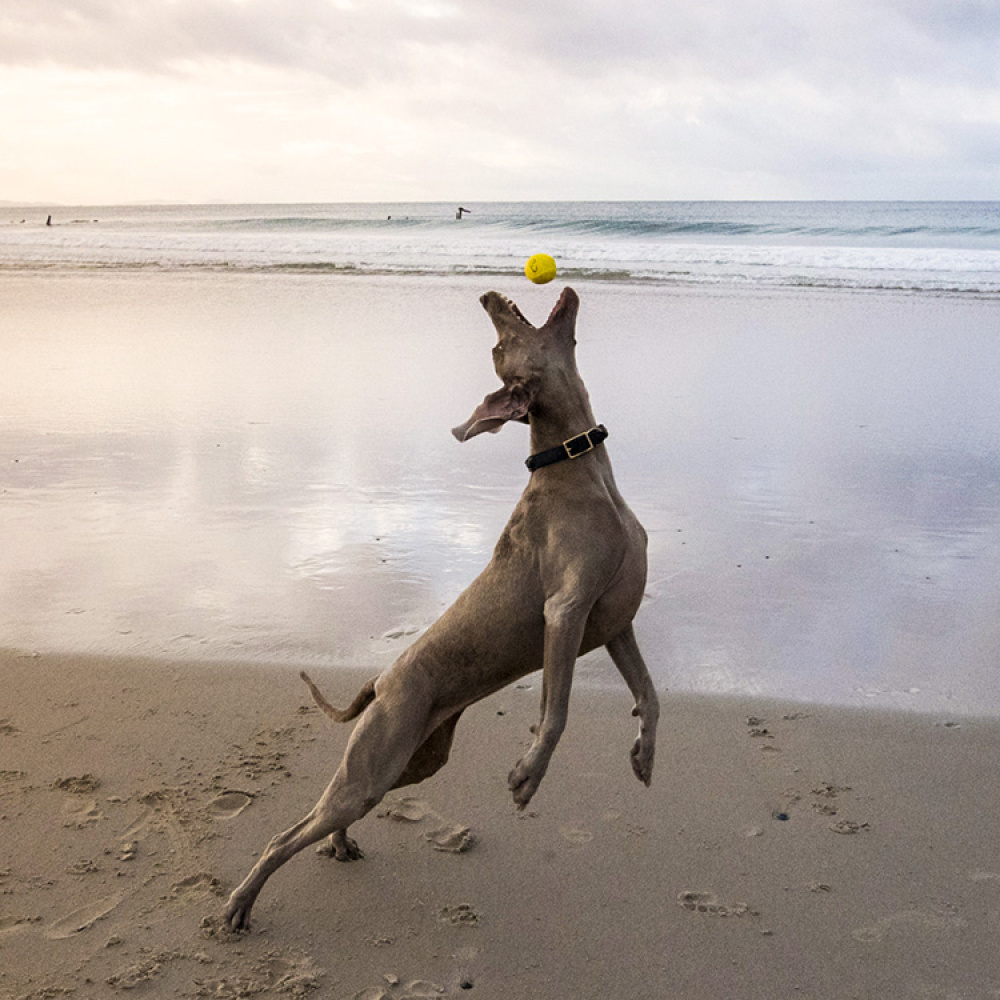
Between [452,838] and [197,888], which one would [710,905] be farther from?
[197,888]

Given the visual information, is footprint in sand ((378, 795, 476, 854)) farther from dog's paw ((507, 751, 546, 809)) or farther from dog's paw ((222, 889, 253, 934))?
dog's paw ((507, 751, 546, 809))

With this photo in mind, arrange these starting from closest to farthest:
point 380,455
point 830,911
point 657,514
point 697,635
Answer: point 830,911 → point 697,635 → point 657,514 → point 380,455

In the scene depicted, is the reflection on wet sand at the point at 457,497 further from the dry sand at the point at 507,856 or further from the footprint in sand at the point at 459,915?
the footprint in sand at the point at 459,915

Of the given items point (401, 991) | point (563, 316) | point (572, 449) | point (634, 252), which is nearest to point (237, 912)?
point (401, 991)

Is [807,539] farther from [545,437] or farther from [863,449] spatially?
[545,437]

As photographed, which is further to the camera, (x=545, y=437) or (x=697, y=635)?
(x=697, y=635)

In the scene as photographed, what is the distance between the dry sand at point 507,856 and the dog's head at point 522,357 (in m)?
1.54

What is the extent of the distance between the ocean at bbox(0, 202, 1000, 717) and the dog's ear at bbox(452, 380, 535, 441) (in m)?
2.17

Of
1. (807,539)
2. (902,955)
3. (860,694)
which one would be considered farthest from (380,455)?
(902,955)

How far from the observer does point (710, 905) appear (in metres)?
3.25

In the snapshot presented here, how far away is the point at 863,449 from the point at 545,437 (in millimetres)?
6382

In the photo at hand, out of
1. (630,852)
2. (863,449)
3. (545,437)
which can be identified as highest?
(545,437)

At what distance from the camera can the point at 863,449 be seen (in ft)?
28.4

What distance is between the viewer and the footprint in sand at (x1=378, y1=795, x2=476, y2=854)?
3.60 meters
